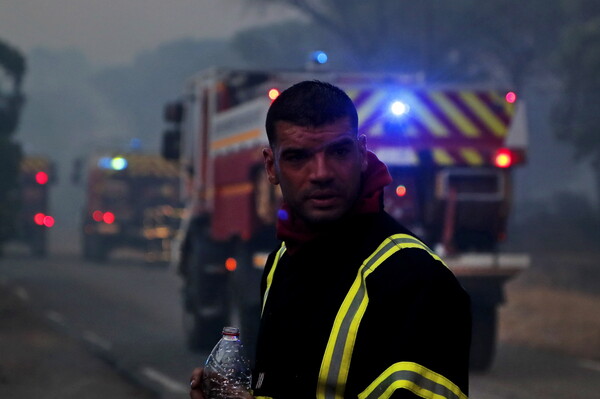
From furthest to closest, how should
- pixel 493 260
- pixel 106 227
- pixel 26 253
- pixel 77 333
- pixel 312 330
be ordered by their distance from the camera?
pixel 26 253 < pixel 106 227 < pixel 77 333 < pixel 493 260 < pixel 312 330

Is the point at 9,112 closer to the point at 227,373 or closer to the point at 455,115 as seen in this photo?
the point at 455,115

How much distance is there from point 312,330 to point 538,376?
34.3ft

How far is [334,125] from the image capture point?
3098 mm

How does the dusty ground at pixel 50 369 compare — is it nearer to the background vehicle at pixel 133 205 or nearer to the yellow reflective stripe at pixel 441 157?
the yellow reflective stripe at pixel 441 157

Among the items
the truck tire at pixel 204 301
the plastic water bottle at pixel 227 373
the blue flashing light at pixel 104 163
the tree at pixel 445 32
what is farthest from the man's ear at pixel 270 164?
the tree at pixel 445 32

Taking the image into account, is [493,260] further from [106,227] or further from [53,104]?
[53,104]

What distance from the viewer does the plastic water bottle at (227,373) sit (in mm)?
3260

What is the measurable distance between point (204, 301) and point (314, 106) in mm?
11903

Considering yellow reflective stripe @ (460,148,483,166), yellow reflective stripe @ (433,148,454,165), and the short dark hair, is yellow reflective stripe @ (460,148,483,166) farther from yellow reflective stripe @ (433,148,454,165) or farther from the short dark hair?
the short dark hair

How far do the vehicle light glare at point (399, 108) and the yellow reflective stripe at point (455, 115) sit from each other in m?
0.31

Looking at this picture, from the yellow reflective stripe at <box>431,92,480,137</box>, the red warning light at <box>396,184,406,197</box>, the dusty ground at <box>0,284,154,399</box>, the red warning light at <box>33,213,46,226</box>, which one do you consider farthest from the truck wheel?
the red warning light at <box>33,213,46,226</box>

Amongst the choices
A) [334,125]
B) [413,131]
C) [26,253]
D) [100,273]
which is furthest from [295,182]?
[26,253]

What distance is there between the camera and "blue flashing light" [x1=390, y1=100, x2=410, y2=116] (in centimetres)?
1288

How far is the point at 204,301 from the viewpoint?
1488cm
